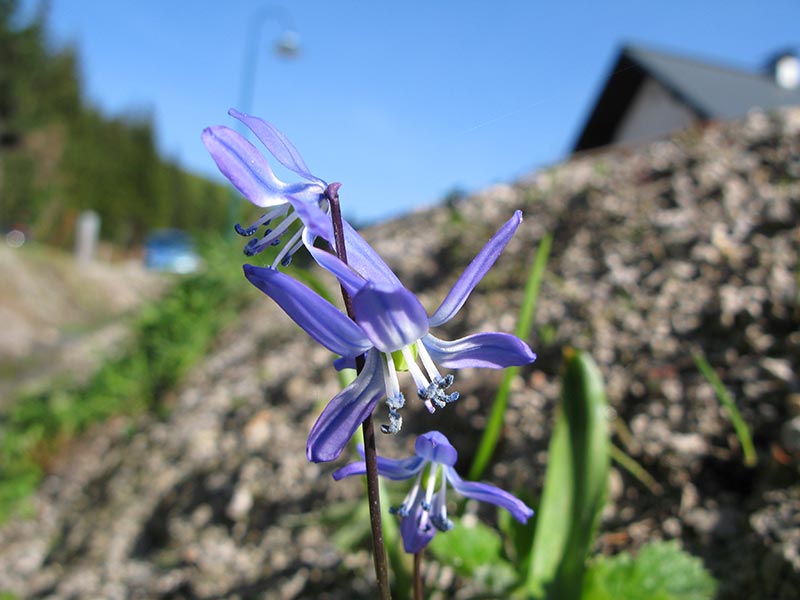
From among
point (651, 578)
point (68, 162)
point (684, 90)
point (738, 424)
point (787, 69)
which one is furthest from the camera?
point (68, 162)

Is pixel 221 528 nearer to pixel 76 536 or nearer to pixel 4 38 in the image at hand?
pixel 76 536

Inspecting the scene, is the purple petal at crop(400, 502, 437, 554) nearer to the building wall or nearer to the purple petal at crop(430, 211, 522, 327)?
the purple petal at crop(430, 211, 522, 327)

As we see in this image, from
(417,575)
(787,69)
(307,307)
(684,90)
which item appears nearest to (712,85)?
(684,90)

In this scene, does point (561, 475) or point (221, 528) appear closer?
point (561, 475)

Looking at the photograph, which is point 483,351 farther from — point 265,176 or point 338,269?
point 265,176

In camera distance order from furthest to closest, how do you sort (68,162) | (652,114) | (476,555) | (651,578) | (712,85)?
(68,162), (652,114), (712,85), (476,555), (651,578)

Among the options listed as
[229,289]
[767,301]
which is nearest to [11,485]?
[229,289]

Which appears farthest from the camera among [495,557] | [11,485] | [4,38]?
[4,38]

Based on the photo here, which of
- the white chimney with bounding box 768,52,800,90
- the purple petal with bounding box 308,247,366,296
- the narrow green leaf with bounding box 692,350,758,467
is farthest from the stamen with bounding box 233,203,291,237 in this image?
the white chimney with bounding box 768,52,800,90
